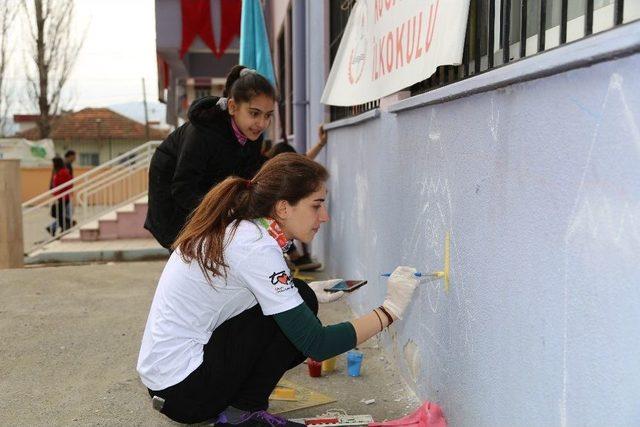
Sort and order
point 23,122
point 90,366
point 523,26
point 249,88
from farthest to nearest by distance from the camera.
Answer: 1. point 23,122
2. point 90,366
3. point 249,88
4. point 523,26

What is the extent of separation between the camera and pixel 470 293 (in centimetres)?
215

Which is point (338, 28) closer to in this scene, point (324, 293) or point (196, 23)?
point (324, 293)

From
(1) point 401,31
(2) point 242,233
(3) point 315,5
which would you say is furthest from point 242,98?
(3) point 315,5

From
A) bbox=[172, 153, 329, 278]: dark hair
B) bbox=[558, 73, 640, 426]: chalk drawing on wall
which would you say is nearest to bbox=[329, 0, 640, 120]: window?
bbox=[558, 73, 640, 426]: chalk drawing on wall

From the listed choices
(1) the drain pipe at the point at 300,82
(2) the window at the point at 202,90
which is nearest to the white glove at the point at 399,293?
(1) the drain pipe at the point at 300,82

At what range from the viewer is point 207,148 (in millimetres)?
3404

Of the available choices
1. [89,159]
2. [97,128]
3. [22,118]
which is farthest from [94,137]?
[22,118]

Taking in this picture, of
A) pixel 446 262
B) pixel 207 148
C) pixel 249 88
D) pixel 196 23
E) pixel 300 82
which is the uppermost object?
pixel 196 23

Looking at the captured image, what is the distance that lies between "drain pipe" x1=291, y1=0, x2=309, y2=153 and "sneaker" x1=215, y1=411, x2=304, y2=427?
4764 mm

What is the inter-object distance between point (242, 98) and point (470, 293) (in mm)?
1726

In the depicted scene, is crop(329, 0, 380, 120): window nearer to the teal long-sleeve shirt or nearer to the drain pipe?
the drain pipe

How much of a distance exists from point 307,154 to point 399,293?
3.16m

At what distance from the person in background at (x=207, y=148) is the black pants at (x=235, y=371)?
3.60 feet

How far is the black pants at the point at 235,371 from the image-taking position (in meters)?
2.33
